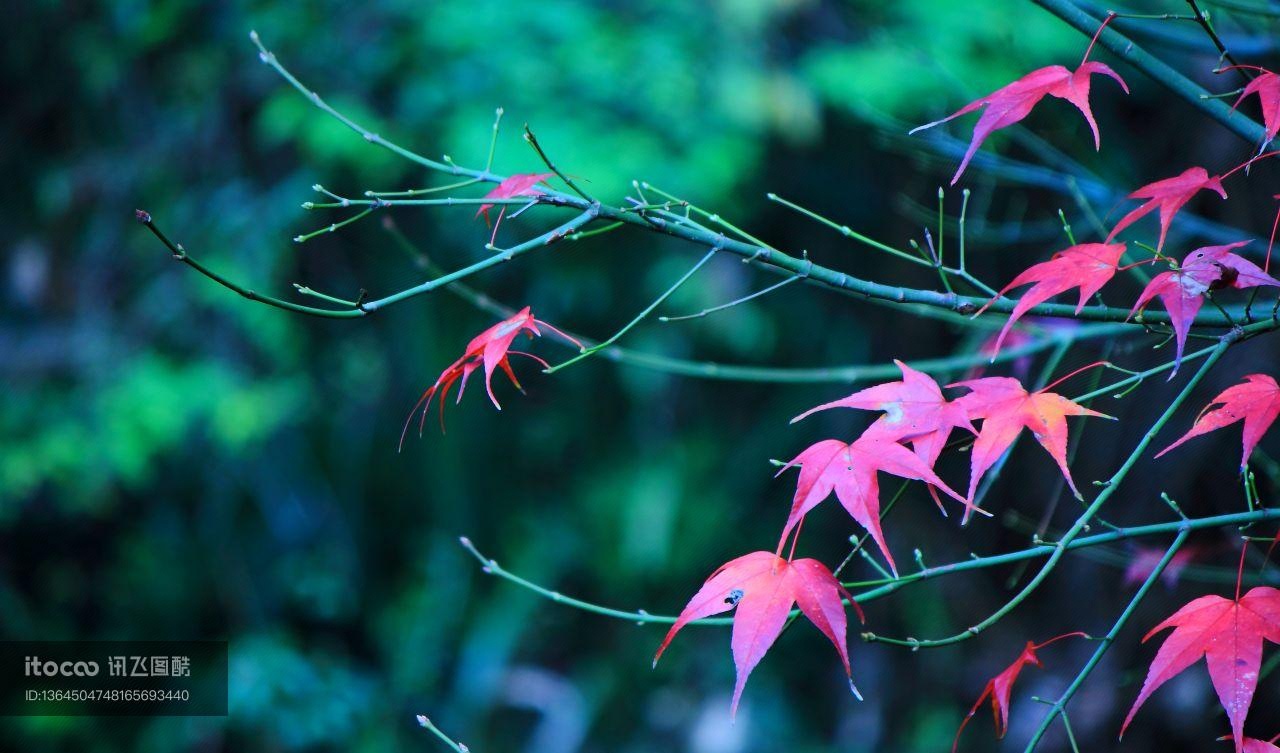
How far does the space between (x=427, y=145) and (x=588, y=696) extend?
157cm

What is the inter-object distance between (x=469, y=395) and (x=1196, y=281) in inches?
83.7

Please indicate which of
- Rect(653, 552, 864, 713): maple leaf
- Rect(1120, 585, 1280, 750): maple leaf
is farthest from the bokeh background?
Rect(653, 552, 864, 713): maple leaf

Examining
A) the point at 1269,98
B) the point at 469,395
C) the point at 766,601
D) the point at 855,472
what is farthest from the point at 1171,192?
the point at 469,395

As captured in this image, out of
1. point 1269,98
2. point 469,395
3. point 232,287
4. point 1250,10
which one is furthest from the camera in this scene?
point 469,395

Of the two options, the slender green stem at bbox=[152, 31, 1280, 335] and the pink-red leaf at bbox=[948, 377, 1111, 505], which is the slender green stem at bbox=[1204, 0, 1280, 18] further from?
the pink-red leaf at bbox=[948, 377, 1111, 505]

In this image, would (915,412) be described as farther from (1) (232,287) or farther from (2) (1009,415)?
(1) (232,287)

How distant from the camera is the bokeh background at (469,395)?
92.0 inches

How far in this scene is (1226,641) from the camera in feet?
2.06

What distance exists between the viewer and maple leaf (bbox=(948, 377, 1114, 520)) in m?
0.62

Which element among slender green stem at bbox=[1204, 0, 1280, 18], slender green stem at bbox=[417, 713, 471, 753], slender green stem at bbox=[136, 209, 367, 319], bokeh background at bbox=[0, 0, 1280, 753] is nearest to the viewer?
slender green stem at bbox=[136, 209, 367, 319]

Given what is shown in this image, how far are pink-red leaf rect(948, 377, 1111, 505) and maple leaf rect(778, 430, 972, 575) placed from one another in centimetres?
4

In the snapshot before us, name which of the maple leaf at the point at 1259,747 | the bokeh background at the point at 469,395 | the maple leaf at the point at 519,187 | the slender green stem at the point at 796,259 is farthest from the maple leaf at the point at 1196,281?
the bokeh background at the point at 469,395

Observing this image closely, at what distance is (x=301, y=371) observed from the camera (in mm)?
2693

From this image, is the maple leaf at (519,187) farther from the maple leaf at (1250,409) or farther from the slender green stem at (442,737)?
the maple leaf at (1250,409)
